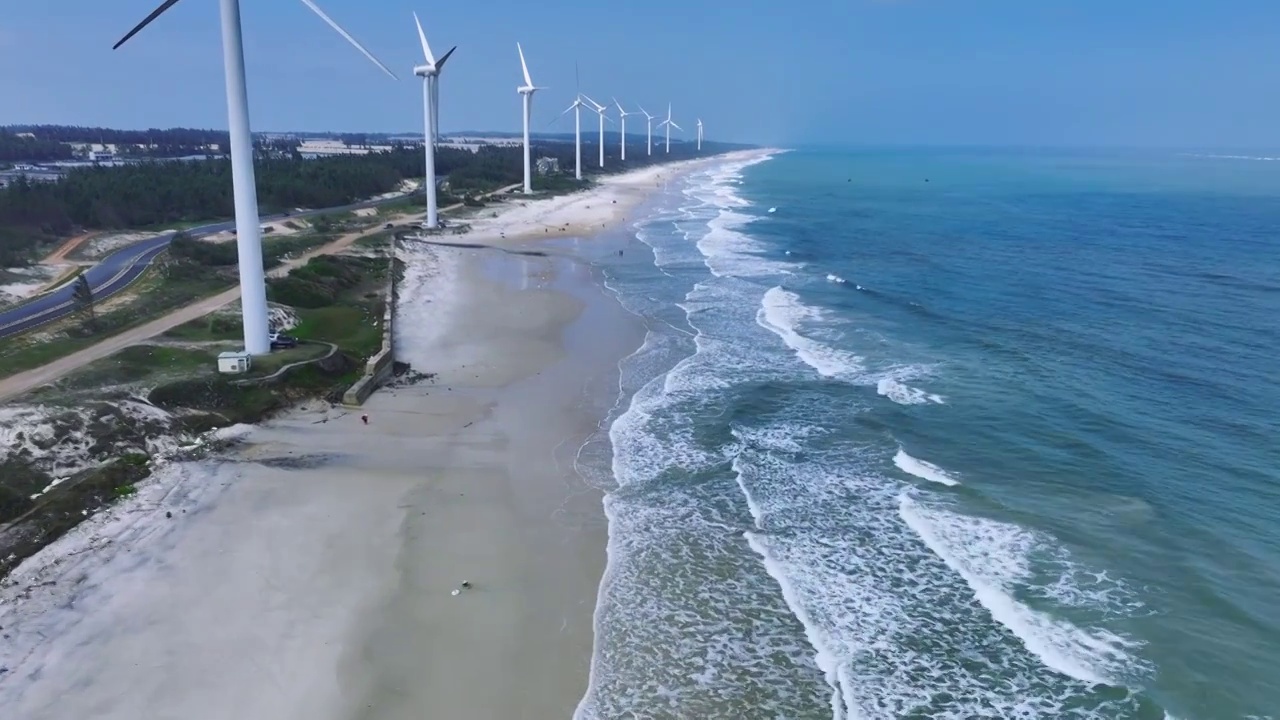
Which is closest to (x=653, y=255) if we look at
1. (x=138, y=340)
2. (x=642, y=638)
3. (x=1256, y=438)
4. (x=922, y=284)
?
(x=922, y=284)

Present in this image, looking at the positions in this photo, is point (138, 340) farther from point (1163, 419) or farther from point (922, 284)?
point (922, 284)

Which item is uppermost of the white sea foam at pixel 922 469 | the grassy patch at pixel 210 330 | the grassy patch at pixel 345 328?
the grassy patch at pixel 210 330

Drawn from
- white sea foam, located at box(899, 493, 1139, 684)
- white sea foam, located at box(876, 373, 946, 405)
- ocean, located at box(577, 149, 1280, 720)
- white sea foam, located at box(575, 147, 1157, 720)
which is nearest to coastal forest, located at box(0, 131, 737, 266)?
ocean, located at box(577, 149, 1280, 720)

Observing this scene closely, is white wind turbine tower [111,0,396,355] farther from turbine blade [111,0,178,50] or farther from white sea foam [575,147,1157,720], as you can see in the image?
white sea foam [575,147,1157,720]

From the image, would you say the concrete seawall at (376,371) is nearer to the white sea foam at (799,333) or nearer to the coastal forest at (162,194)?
the white sea foam at (799,333)

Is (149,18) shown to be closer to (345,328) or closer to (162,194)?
(345,328)

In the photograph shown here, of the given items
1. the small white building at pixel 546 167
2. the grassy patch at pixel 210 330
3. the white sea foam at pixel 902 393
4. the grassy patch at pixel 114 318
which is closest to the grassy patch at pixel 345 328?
the grassy patch at pixel 210 330
